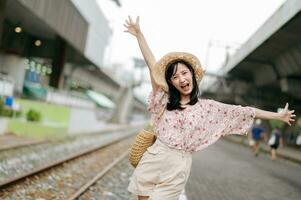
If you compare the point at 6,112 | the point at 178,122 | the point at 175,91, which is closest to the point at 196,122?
the point at 178,122

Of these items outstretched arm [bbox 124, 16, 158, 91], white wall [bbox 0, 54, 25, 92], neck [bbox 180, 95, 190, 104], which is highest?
white wall [bbox 0, 54, 25, 92]

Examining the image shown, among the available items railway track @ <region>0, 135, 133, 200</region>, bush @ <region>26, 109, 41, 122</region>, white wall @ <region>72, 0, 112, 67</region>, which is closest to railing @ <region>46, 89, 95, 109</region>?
bush @ <region>26, 109, 41, 122</region>

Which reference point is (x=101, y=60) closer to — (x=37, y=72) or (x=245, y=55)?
(x=37, y=72)

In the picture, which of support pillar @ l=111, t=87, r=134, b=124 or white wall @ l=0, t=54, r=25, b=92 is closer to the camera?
white wall @ l=0, t=54, r=25, b=92

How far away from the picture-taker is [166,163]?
13.3 ft

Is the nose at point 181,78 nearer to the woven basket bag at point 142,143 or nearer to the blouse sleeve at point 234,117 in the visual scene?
the blouse sleeve at point 234,117

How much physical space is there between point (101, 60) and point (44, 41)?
10.3 metres

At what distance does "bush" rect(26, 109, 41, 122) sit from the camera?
23.7 meters

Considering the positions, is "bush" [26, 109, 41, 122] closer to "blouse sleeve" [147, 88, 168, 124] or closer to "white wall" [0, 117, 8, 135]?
"white wall" [0, 117, 8, 135]

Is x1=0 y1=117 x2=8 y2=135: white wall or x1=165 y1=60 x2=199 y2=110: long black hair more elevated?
x1=165 y1=60 x2=199 y2=110: long black hair

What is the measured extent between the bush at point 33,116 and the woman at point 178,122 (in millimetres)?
20088

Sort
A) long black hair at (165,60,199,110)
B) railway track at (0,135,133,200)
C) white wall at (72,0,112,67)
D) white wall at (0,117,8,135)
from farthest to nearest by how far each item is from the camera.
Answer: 1. white wall at (72,0,112,67)
2. white wall at (0,117,8,135)
3. railway track at (0,135,133,200)
4. long black hair at (165,60,199,110)

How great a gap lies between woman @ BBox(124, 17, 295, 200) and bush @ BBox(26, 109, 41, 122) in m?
20.1

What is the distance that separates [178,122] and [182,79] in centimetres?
34
